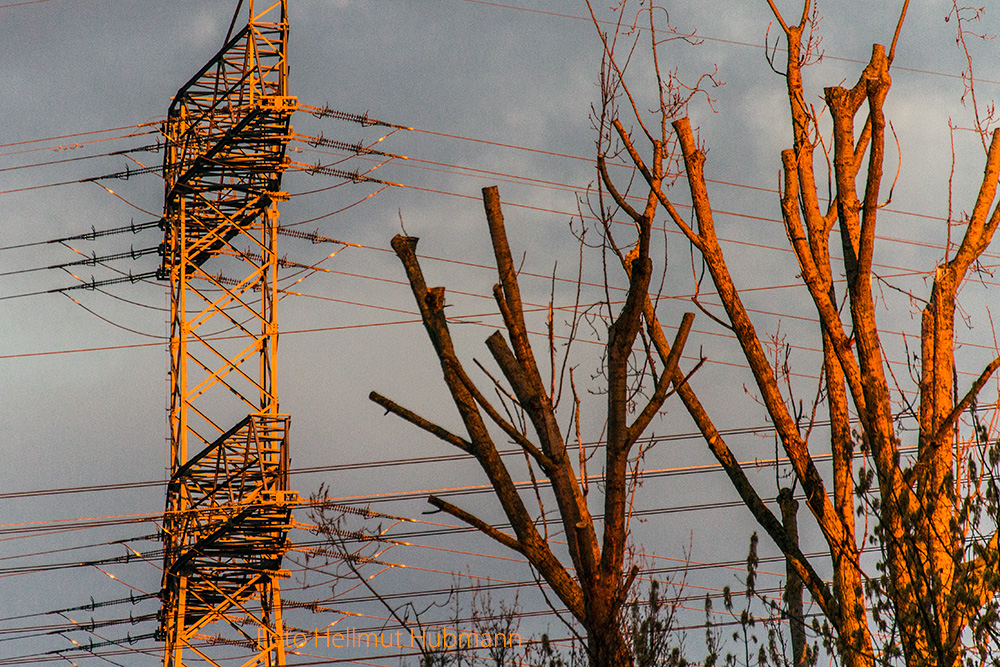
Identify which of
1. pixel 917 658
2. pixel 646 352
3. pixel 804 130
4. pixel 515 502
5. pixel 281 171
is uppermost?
pixel 281 171

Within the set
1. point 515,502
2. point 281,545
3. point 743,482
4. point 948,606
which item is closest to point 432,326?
point 515,502

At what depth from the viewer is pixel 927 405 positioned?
Result: 8203mm

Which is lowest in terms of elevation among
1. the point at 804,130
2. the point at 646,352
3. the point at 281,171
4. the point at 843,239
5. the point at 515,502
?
the point at 515,502

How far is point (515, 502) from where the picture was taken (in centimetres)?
652

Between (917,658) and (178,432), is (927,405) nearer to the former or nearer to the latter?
(917,658)

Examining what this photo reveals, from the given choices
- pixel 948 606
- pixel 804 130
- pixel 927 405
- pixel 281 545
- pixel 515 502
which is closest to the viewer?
pixel 515 502

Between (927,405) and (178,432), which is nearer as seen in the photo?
(927,405)

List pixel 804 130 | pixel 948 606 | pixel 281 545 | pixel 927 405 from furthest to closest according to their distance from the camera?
1. pixel 281 545
2. pixel 804 130
3. pixel 927 405
4. pixel 948 606

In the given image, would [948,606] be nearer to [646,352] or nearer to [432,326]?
[646,352]

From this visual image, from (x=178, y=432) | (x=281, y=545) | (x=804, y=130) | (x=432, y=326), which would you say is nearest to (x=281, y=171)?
(x=178, y=432)

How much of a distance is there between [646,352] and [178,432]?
14.7 meters

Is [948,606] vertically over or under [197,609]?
under

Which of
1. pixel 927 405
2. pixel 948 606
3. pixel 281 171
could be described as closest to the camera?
pixel 948 606

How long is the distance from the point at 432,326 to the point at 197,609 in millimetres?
15135
